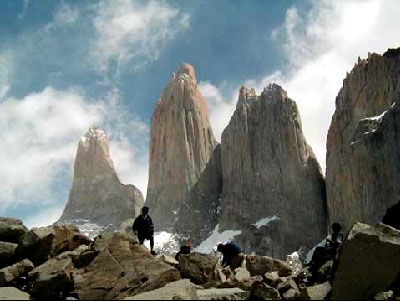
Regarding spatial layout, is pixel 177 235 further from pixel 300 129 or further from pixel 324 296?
pixel 324 296

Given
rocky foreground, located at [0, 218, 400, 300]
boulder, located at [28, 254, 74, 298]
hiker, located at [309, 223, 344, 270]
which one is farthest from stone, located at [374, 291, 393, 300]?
boulder, located at [28, 254, 74, 298]

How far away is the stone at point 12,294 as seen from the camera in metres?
13.5

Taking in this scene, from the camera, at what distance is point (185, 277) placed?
1557 cm

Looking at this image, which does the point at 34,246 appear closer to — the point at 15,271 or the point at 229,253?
the point at 15,271

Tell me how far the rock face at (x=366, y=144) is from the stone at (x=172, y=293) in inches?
3423

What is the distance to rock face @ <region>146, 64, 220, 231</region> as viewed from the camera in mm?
162875

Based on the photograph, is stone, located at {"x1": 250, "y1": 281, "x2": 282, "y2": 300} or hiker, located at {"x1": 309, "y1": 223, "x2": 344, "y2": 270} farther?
hiker, located at {"x1": 309, "y1": 223, "x2": 344, "y2": 270}

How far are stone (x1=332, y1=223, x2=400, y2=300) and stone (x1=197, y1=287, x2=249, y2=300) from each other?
6.36 feet

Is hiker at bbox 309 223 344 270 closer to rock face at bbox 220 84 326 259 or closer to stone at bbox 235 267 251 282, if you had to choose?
stone at bbox 235 267 251 282

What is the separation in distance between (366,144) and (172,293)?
100 m

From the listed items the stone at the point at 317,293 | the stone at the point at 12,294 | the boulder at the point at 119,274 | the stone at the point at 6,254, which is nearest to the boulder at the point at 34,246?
the stone at the point at 6,254

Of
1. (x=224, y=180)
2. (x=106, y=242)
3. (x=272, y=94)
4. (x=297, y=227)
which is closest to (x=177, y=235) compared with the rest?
(x=224, y=180)

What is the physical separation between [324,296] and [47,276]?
6520 mm

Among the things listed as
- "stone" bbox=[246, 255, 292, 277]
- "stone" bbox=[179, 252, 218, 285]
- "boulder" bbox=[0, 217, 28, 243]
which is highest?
"boulder" bbox=[0, 217, 28, 243]
